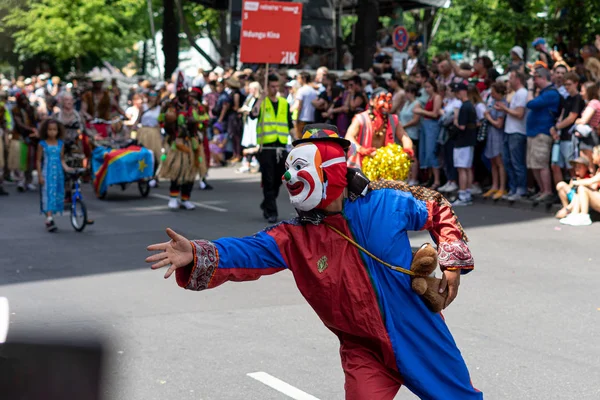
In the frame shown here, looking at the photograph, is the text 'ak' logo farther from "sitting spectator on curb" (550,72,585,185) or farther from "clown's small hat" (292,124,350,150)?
"clown's small hat" (292,124,350,150)

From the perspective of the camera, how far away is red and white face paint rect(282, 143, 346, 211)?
3.81m

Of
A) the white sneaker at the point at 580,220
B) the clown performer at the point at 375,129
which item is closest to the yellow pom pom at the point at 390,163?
the clown performer at the point at 375,129

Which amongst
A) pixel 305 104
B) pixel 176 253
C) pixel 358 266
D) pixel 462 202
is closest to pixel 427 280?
pixel 358 266

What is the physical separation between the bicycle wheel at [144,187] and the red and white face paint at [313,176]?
13717 mm

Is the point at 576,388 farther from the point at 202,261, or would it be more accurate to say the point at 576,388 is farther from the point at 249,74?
the point at 249,74

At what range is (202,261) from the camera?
371cm

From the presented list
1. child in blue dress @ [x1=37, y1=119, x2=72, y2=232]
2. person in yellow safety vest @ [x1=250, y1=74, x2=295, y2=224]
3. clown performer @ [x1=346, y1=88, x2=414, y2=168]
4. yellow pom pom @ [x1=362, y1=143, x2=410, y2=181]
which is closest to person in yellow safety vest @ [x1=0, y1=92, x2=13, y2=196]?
child in blue dress @ [x1=37, y1=119, x2=72, y2=232]

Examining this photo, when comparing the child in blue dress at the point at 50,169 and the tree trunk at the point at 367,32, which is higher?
the tree trunk at the point at 367,32

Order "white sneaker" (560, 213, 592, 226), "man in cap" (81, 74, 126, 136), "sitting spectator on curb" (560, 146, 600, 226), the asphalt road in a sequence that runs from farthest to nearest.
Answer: "man in cap" (81, 74, 126, 136) → "white sneaker" (560, 213, 592, 226) → "sitting spectator on curb" (560, 146, 600, 226) → the asphalt road

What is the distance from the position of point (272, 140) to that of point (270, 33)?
122 inches

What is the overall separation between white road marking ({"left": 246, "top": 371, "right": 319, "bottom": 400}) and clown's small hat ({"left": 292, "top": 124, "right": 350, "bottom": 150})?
6.92 feet

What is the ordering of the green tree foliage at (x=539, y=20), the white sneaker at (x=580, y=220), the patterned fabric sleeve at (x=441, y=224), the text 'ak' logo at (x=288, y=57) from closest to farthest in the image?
the patterned fabric sleeve at (x=441, y=224) → the white sneaker at (x=580, y=220) → the text 'ak' logo at (x=288, y=57) → the green tree foliage at (x=539, y=20)

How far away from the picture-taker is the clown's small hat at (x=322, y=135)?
3971 mm

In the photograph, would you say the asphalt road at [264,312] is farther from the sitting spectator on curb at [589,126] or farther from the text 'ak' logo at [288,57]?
the text 'ak' logo at [288,57]
